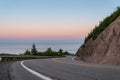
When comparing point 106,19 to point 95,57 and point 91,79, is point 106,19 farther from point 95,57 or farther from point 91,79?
point 91,79

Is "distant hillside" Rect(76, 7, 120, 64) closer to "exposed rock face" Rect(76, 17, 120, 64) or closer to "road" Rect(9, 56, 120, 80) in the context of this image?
"exposed rock face" Rect(76, 17, 120, 64)

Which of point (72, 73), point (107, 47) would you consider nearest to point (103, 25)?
point (107, 47)

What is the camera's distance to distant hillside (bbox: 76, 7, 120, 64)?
33812 mm

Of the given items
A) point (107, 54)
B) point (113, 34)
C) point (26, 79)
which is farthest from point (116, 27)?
point (26, 79)

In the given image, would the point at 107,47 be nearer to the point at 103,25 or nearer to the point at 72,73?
the point at 103,25

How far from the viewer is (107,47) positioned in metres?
37.4

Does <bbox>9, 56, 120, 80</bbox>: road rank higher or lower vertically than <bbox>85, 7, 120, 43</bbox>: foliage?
lower

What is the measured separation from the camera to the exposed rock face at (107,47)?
33.3 metres

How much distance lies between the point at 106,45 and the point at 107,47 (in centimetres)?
62

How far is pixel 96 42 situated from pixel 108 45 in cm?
475

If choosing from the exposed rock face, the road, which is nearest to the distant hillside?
the exposed rock face

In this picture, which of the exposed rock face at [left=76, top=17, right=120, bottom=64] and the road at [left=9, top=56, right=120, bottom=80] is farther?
the exposed rock face at [left=76, top=17, right=120, bottom=64]

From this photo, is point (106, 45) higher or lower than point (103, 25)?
lower

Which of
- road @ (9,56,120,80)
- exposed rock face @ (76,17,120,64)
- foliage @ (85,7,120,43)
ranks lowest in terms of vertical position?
road @ (9,56,120,80)
